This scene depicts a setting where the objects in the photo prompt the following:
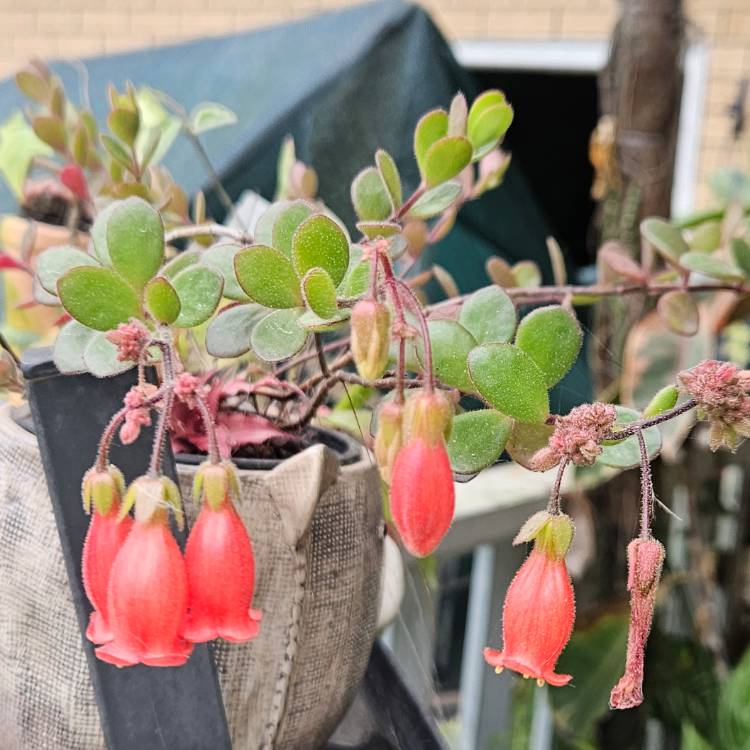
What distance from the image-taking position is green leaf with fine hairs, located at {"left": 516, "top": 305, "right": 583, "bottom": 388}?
318 mm

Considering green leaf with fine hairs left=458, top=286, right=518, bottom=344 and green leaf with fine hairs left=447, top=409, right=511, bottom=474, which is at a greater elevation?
green leaf with fine hairs left=458, top=286, right=518, bottom=344

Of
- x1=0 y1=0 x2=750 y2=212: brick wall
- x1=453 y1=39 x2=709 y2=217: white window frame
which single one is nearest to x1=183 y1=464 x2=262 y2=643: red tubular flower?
x1=0 y1=0 x2=750 y2=212: brick wall

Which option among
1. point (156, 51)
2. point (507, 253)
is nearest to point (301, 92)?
point (507, 253)

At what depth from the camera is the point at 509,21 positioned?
280 cm

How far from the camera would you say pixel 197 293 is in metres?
0.32

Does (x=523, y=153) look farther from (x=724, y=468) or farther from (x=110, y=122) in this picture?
(x=110, y=122)

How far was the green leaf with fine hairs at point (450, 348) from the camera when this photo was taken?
311 millimetres

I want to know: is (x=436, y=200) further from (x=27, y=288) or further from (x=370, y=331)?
(x=27, y=288)

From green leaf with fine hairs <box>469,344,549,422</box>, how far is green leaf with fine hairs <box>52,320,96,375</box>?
0.15 metres

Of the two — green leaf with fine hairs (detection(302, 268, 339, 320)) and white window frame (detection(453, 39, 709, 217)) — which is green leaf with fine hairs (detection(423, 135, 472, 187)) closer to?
green leaf with fine hairs (detection(302, 268, 339, 320))

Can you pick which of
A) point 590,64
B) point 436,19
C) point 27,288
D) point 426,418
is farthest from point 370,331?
point 436,19

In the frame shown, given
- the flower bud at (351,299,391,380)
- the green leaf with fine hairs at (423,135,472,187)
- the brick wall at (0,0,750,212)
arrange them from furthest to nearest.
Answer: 1. the brick wall at (0,0,750,212)
2. the green leaf with fine hairs at (423,135,472,187)
3. the flower bud at (351,299,391,380)

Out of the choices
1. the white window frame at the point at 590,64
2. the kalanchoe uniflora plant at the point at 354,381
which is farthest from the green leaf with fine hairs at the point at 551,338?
the white window frame at the point at 590,64

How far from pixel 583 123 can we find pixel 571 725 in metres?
2.51
